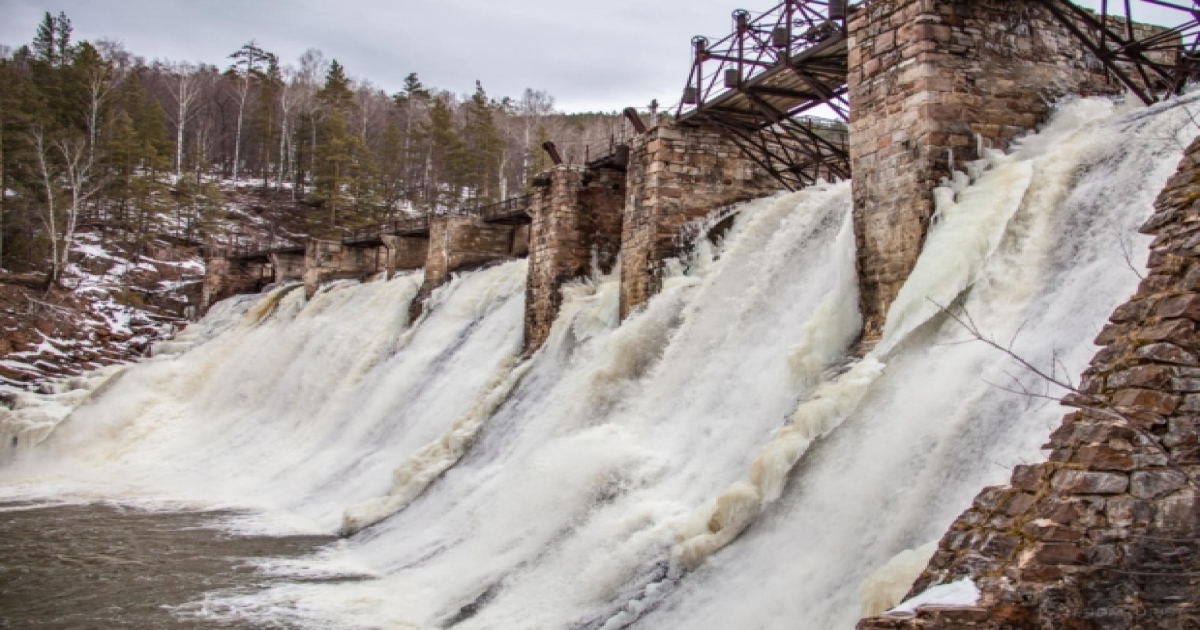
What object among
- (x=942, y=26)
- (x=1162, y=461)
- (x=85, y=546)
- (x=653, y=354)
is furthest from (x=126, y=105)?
(x=1162, y=461)

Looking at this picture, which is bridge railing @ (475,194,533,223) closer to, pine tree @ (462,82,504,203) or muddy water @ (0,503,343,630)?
muddy water @ (0,503,343,630)

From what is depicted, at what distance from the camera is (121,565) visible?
1058 centimetres

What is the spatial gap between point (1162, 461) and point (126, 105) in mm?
51276

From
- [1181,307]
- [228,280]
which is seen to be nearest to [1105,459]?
[1181,307]

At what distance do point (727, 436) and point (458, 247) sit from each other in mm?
15629

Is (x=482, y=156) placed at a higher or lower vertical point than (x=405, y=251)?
higher

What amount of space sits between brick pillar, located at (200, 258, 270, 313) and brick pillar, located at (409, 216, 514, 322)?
14983 millimetres

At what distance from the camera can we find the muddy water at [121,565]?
8.62 metres

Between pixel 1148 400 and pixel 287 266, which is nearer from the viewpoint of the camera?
pixel 1148 400

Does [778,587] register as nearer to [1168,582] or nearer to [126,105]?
[1168,582]

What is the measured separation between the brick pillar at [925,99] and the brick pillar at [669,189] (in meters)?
4.79

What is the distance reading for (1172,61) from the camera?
11.1 metres

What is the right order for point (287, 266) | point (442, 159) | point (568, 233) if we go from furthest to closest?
point (442, 159) < point (287, 266) < point (568, 233)

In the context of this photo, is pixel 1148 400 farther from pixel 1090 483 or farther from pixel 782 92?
pixel 782 92
